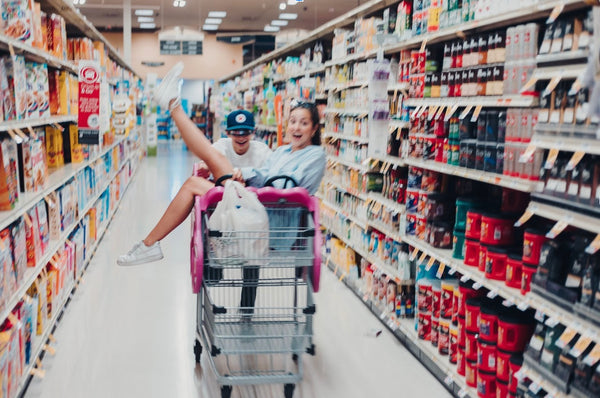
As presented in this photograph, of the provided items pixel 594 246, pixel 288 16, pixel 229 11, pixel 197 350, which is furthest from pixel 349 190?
pixel 288 16

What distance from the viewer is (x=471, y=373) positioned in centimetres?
335

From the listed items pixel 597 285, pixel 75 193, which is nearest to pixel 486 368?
pixel 597 285

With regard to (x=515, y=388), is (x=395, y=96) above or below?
above

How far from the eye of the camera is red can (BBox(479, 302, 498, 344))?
3162mm

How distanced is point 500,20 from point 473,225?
1023 millimetres

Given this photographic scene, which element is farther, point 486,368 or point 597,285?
point 486,368

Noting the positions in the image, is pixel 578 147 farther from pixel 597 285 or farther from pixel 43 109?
pixel 43 109

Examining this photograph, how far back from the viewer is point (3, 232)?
3.20 m

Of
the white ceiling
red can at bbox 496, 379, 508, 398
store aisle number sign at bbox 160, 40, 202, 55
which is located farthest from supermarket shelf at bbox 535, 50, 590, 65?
the white ceiling

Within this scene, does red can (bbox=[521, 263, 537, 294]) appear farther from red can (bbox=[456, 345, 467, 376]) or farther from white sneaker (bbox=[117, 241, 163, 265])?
white sneaker (bbox=[117, 241, 163, 265])

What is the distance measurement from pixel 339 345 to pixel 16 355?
2.00 metres

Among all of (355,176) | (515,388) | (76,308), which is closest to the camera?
(515,388)

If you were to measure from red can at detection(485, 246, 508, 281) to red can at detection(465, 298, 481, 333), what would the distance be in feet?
0.66

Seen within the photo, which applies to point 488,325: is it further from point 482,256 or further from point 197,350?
point 197,350
